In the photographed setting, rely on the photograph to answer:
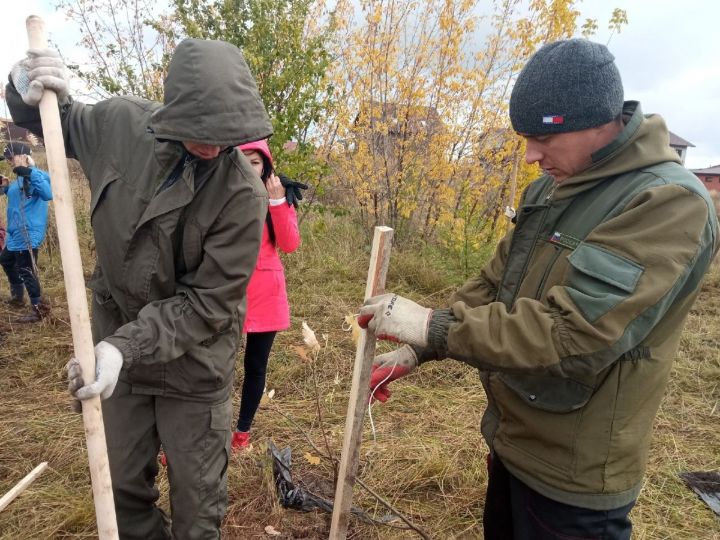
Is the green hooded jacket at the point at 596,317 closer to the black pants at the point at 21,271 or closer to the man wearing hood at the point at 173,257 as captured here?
the man wearing hood at the point at 173,257

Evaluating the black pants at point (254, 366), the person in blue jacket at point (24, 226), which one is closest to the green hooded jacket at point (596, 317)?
the black pants at point (254, 366)

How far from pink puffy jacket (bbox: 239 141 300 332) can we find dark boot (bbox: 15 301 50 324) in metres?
3.44

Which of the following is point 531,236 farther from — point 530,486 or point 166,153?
point 166,153

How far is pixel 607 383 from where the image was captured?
51.9 inches

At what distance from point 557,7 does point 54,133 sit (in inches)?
190

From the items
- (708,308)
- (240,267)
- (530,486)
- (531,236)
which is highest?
(531,236)

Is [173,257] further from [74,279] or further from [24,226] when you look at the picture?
[24,226]

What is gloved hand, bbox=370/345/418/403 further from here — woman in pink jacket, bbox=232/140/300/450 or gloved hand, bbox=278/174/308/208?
gloved hand, bbox=278/174/308/208

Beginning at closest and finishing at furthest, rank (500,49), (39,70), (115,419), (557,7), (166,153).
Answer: (39,70), (166,153), (115,419), (557,7), (500,49)

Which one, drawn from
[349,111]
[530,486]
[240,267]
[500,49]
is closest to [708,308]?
[500,49]

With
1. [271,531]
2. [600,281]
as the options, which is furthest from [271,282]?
[600,281]

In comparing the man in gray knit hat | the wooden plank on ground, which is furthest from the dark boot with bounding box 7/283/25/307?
the wooden plank on ground

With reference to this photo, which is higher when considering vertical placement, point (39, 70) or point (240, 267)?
point (39, 70)

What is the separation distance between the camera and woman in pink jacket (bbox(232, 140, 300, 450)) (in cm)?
279
